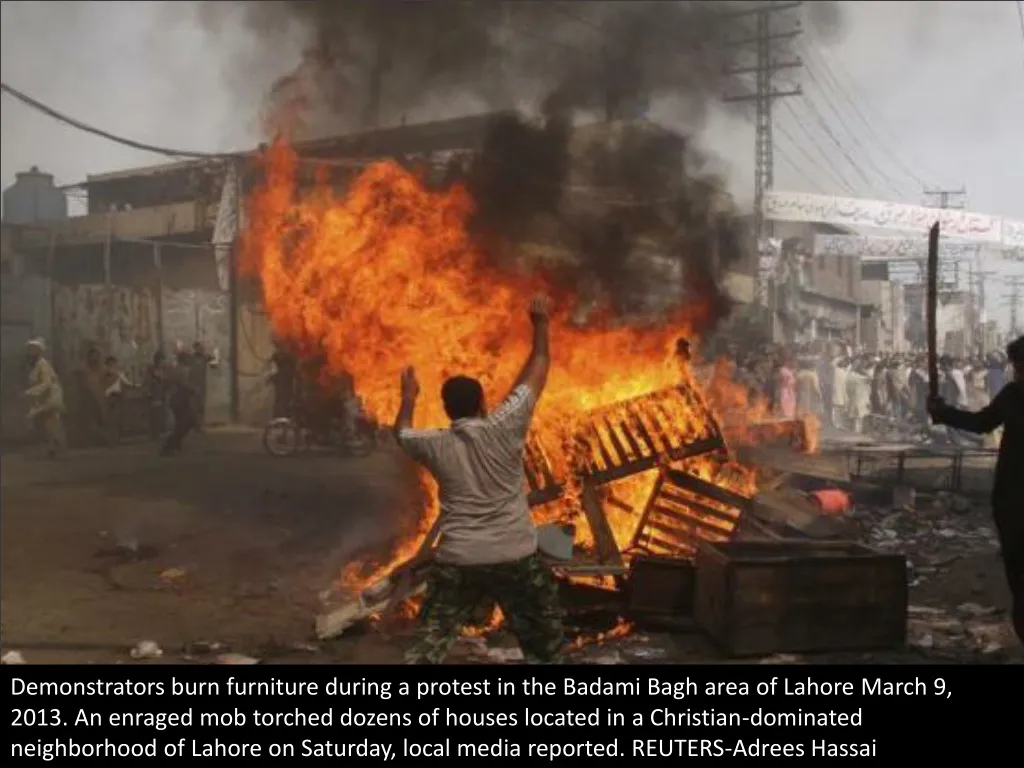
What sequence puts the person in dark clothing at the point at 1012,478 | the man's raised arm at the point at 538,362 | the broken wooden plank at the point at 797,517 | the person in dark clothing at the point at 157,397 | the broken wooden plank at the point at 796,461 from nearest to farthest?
the man's raised arm at the point at 538,362 < the person in dark clothing at the point at 1012,478 < the broken wooden plank at the point at 797,517 < the broken wooden plank at the point at 796,461 < the person in dark clothing at the point at 157,397

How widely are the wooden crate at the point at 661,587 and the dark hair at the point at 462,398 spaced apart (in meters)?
2.42

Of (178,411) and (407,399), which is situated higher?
(407,399)

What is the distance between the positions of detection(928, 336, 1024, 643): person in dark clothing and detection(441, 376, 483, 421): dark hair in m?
2.88

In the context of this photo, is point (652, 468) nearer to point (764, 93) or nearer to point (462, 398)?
point (462, 398)

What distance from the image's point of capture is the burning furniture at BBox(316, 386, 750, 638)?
6.30 meters

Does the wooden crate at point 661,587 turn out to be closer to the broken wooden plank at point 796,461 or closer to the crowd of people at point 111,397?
the broken wooden plank at point 796,461

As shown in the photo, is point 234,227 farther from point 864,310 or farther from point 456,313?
point 864,310

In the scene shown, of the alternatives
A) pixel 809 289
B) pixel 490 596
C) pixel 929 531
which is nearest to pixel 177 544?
pixel 490 596

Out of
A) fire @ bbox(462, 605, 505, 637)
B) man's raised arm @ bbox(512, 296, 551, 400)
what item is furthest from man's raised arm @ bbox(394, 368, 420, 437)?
fire @ bbox(462, 605, 505, 637)

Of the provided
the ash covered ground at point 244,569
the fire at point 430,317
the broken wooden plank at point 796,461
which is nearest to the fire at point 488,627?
the ash covered ground at point 244,569

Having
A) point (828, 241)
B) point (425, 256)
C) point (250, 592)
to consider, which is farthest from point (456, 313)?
point (828, 241)

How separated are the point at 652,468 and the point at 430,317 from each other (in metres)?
2.30

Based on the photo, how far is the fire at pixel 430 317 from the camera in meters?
7.22

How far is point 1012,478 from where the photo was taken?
15.1 ft
